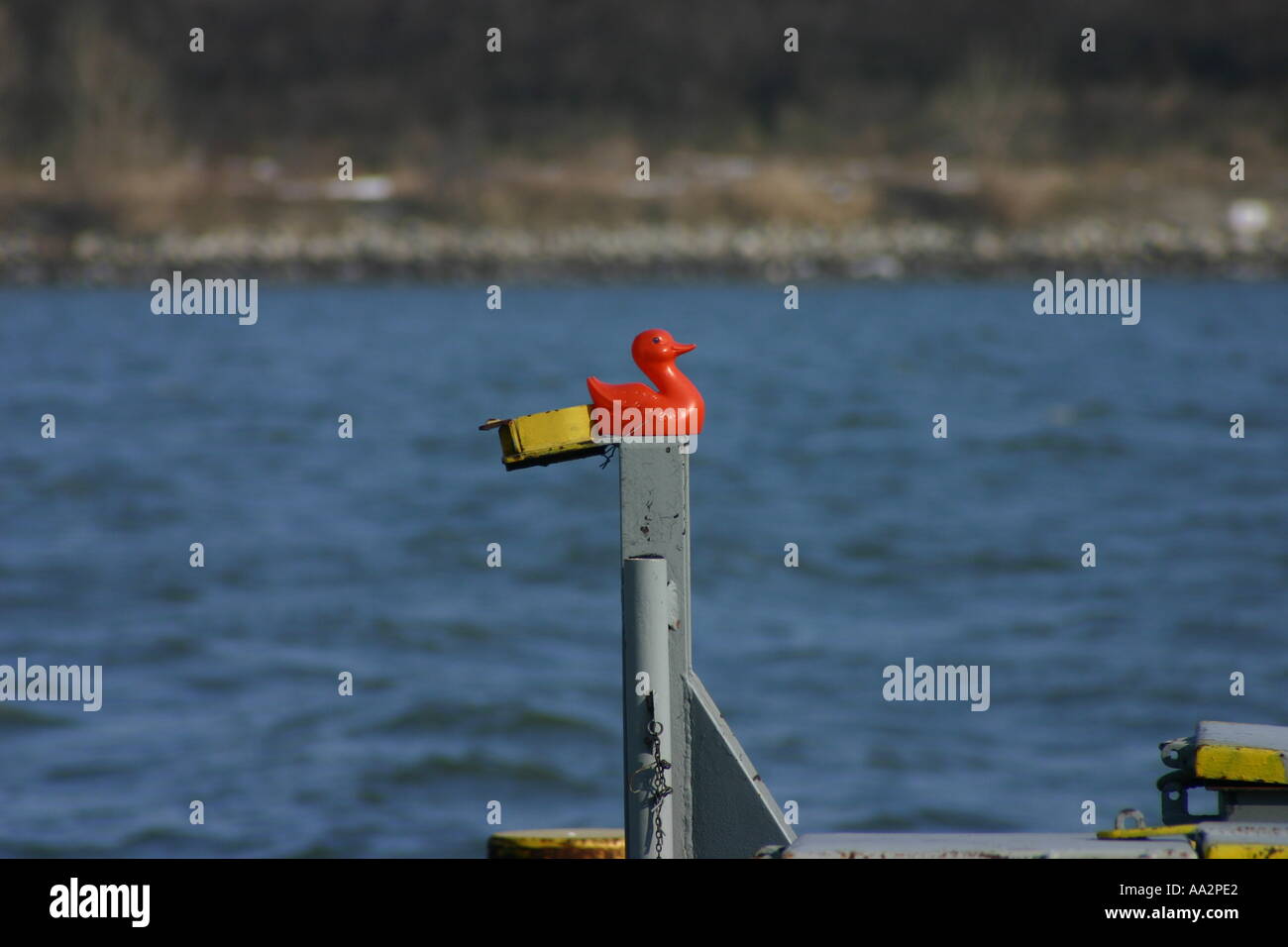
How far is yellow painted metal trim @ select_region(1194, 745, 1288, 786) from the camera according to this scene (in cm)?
366

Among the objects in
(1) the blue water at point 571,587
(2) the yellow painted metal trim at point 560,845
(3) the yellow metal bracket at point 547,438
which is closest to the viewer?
(3) the yellow metal bracket at point 547,438

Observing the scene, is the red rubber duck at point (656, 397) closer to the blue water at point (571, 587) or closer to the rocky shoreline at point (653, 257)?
the blue water at point (571, 587)

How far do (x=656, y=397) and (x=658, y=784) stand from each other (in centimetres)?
89

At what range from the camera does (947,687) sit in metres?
12.7

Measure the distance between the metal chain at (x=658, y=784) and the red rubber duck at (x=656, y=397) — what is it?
68 centimetres

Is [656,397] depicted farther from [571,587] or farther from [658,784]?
[571,587]

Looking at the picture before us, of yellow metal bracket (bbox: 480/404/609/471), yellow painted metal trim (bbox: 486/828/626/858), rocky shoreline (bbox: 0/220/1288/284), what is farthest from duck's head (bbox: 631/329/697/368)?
rocky shoreline (bbox: 0/220/1288/284)

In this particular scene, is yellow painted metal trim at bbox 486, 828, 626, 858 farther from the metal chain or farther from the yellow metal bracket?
the yellow metal bracket

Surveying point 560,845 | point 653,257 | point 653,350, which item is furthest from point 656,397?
point 653,257

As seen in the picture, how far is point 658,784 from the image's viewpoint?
3752 millimetres

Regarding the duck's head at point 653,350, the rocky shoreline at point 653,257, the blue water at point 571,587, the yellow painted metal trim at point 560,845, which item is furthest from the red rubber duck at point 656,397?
the rocky shoreline at point 653,257

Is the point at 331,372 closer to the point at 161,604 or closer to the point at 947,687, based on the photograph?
the point at 161,604

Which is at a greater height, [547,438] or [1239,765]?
[547,438]

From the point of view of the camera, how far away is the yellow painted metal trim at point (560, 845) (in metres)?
4.58
